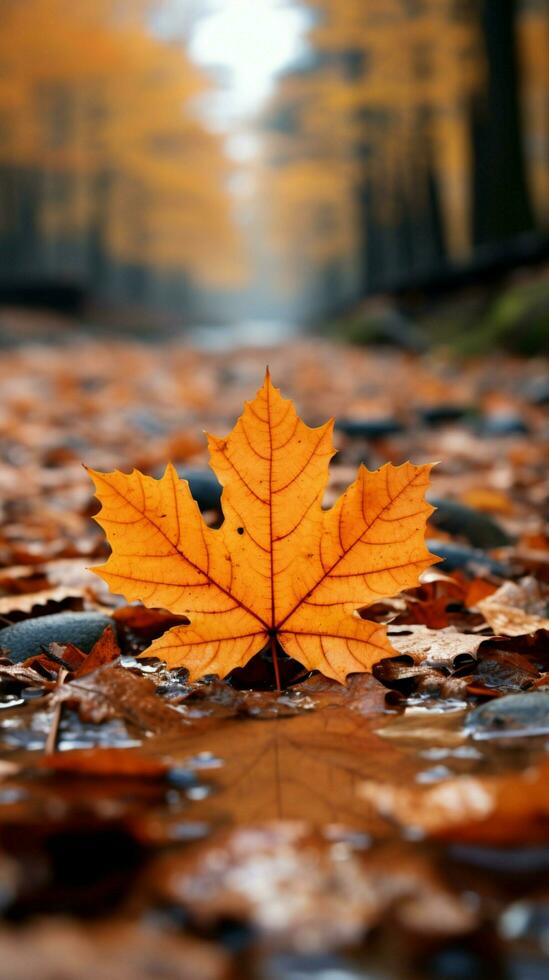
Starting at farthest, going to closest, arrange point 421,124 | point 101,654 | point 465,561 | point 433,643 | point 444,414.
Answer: point 421,124 < point 444,414 < point 465,561 < point 433,643 < point 101,654

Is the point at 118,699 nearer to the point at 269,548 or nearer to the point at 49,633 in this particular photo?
the point at 269,548

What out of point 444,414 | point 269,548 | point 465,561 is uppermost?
point 444,414

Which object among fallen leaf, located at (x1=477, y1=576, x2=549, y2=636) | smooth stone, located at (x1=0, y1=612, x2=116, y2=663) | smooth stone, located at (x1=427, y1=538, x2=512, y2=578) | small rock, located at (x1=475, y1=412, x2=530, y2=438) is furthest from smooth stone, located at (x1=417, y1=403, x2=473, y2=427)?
smooth stone, located at (x1=0, y1=612, x2=116, y2=663)

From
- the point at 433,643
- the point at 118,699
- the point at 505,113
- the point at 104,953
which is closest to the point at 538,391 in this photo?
the point at 433,643

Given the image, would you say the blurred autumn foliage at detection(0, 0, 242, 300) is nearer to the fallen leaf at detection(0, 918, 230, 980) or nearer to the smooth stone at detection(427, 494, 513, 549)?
the smooth stone at detection(427, 494, 513, 549)

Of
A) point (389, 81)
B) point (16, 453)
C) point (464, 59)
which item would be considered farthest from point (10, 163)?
point (16, 453)

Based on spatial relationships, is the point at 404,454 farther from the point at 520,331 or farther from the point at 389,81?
the point at 389,81

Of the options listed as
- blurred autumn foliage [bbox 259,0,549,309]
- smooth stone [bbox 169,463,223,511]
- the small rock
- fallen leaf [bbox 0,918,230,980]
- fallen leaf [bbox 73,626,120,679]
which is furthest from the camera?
blurred autumn foliage [bbox 259,0,549,309]
